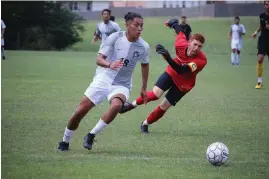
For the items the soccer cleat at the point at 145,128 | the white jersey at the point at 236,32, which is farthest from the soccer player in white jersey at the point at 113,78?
the white jersey at the point at 236,32

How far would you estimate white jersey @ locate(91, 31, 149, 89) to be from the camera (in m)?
9.17

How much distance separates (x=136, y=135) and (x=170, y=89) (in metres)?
1.06

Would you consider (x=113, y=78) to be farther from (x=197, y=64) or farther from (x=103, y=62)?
(x=197, y=64)

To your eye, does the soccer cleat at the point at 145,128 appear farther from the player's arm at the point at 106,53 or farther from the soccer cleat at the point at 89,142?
the player's arm at the point at 106,53

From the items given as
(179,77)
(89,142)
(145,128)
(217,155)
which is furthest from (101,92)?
(179,77)

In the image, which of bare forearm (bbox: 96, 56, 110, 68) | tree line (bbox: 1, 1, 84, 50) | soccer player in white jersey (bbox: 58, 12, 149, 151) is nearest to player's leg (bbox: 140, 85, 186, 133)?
soccer player in white jersey (bbox: 58, 12, 149, 151)

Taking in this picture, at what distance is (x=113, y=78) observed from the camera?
9242 millimetres

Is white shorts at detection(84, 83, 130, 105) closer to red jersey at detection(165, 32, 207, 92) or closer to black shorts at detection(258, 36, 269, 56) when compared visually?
red jersey at detection(165, 32, 207, 92)

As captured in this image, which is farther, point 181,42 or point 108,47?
point 181,42

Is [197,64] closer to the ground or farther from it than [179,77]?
farther from it

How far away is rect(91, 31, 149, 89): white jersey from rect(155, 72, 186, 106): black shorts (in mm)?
2007

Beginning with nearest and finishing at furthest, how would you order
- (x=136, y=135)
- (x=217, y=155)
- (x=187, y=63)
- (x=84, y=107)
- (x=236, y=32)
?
(x=217, y=155) → (x=84, y=107) → (x=136, y=135) → (x=187, y=63) → (x=236, y=32)

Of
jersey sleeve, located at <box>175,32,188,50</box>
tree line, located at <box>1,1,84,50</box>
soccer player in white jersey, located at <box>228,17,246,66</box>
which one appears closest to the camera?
jersey sleeve, located at <box>175,32,188,50</box>

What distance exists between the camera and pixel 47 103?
14.8 meters
